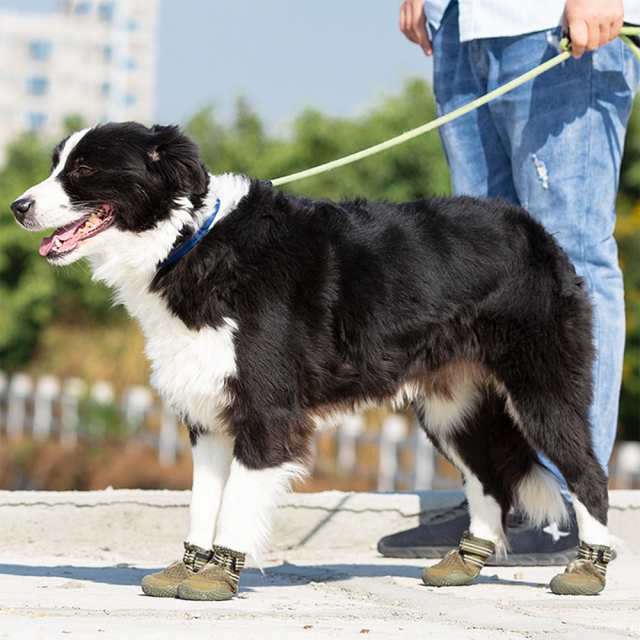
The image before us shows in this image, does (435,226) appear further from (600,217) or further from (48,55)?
(48,55)

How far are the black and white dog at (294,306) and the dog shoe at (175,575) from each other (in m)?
0.04

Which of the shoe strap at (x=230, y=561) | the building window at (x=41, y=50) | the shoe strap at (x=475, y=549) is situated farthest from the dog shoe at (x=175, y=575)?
the building window at (x=41, y=50)

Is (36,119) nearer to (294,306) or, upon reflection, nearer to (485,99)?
(485,99)

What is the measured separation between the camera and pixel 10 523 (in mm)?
6230

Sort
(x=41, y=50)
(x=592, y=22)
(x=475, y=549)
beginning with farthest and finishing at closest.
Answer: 1. (x=41, y=50)
2. (x=475, y=549)
3. (x=592, y=22)

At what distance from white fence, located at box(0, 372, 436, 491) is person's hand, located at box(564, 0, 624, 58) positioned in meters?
12.1

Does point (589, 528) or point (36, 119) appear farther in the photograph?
point (36, 119)

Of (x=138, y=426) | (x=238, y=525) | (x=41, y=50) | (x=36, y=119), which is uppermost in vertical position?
(x=41, y=50)

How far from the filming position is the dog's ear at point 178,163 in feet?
15.0

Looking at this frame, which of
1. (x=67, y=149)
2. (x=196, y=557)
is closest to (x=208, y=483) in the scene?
(x=196, y=557)

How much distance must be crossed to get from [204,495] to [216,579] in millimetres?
344

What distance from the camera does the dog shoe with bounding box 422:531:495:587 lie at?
5.04 m

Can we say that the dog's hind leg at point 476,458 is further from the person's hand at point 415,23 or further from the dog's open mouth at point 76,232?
the person's hand at point 415,23

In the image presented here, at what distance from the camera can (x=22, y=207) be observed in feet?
14.7
